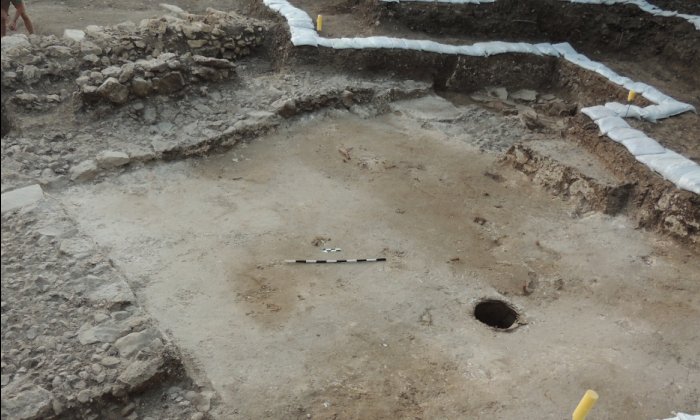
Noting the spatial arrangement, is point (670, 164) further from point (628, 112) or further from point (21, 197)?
point (21, 197)

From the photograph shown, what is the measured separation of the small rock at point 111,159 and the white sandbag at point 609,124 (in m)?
6.99

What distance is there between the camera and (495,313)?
6438 mm

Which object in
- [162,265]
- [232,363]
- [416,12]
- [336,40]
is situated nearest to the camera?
[232,363]

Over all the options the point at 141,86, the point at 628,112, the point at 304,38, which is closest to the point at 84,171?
the point at 141,86

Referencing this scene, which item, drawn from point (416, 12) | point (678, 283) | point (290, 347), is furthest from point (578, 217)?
point (416, 12)

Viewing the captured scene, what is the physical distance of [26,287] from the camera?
15.7ft

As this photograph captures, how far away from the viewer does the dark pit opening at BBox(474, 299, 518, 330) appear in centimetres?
634

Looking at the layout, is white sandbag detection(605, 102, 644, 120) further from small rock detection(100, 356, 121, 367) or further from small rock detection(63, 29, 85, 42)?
small rock detection(63, 29, 85, 42)

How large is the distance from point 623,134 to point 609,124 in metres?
0.29

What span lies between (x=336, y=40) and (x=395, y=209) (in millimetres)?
4240

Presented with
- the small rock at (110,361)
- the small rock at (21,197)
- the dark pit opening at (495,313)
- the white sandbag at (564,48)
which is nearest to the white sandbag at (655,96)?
the white sandbag at (564,48)

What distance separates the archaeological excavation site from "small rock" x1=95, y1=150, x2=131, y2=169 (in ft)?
0.06

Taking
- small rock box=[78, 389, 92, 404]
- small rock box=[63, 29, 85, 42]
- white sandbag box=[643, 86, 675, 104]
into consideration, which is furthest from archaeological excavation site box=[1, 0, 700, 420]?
small rock box=[63, 29, 85, 42]

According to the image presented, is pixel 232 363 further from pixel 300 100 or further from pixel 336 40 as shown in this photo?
pixel 336 40
